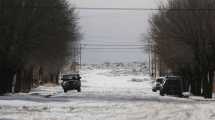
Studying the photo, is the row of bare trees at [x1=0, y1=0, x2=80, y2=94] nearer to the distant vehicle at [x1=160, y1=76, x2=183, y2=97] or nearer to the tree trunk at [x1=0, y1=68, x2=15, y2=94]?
the tree trunk at [x1=0, y1=68, x2=15, y2=94]

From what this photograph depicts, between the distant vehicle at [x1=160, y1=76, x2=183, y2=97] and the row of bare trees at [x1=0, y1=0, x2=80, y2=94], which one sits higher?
the row of bare trees at [x1=0, y1=0, x2=80, y2=94]

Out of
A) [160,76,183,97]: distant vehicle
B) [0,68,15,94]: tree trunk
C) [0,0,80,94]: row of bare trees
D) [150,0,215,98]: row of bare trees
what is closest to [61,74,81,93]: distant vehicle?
[150,0,215,98]: row of bare trees

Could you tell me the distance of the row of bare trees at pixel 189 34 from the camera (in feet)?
162

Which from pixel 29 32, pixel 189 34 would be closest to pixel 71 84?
pixel 189 34

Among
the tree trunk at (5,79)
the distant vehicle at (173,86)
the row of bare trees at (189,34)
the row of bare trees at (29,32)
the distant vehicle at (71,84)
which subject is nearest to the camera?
the row of bare trees at (29,32)

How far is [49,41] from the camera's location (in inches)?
1817

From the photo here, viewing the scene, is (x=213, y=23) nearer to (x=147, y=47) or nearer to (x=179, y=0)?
(x=179, y=0)

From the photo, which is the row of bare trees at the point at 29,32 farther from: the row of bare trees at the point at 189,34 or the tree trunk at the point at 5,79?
the row of bare trees at the point at 189,34

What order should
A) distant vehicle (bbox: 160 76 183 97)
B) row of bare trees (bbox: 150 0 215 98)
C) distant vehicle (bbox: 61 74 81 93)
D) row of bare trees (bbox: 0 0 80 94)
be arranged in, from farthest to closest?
1. distant vehicle (bbox: 61 74 81 93)
2. distant vehicle (bbox: 160 76 183 97)
3. row of bare trees (bbox: 150 0 215 98)
4. row of bare trees (bbox: 0 0 80 94)

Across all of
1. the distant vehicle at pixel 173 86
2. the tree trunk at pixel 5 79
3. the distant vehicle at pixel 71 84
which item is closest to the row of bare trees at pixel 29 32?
the tree trunk at pixel 5 79

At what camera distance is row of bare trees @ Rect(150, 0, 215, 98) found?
162 feet

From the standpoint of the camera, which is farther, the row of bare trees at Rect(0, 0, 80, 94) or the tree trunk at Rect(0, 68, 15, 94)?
the tree trunk at Rect(0, 68, 15, 94)

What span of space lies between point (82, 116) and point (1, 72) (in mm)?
26824

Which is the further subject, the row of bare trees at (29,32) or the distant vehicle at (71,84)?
the distant vehicle at (71,84)
